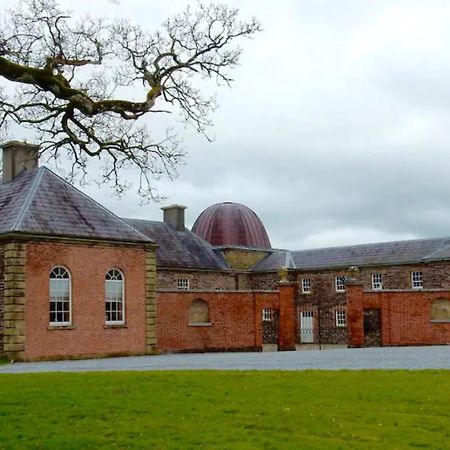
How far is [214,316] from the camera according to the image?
115ft

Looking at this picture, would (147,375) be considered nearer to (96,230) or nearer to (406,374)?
(406,374)

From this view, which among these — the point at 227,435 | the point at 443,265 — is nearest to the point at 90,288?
the point at 227,435

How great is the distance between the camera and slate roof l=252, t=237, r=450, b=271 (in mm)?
46438

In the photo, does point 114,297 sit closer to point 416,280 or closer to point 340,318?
point 340,318

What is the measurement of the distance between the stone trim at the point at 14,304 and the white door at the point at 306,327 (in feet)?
80.3

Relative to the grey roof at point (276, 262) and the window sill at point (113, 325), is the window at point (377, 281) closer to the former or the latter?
the grey roof at point (276, 262)

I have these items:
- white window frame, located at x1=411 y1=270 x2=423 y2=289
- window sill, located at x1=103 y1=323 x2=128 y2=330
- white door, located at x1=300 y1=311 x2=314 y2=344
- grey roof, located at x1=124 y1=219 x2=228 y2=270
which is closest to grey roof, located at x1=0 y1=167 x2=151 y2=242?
window sill, located at x1=103 y1=323 x2=128 y2=330

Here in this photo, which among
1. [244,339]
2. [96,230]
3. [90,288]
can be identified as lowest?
[244,339]

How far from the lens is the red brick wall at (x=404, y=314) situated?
118 feet

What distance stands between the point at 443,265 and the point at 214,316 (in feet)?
54.2

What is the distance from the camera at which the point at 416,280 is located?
46.2 m

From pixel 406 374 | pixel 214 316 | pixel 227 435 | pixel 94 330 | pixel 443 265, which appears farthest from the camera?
pixel 443 265

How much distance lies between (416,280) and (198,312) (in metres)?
17.2

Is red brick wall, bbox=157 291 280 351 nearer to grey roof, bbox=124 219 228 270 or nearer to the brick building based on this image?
the brick building
